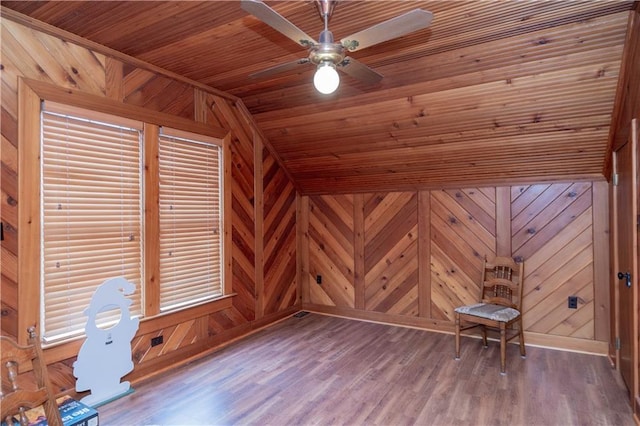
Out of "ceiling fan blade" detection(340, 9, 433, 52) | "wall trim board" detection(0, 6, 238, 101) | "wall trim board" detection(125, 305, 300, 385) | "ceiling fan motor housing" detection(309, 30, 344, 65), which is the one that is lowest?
"wall trim board" detection(125, 305, 300, 385)

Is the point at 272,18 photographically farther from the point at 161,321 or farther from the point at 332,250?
the point at 332,250

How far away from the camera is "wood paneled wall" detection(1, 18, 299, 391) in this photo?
2.44m

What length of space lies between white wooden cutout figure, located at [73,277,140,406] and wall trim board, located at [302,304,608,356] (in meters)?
2.75

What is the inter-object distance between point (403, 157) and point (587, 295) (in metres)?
2.27

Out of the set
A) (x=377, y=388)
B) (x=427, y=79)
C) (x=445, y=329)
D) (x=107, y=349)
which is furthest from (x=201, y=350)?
(x=427, y=79)

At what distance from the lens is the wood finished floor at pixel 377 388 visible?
8.32 ft

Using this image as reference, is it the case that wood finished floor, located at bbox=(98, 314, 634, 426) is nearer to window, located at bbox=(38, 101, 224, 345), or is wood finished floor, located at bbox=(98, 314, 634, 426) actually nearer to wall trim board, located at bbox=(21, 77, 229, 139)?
window, located at bbox=(38, 101, 224, 345)

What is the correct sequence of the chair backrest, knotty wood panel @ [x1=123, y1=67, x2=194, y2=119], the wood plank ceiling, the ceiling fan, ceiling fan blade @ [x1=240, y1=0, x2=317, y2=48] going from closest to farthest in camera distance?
ceiling fan blade @ [x1=240, y1=0, x2=317, y2=48] → the ceiling fan → the wood plank ceiling → knotty wood panel @ [x1=123, y1=67, x2=194, y2=119] → the chair backrest

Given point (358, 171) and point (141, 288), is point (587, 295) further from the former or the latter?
point (141, 288)

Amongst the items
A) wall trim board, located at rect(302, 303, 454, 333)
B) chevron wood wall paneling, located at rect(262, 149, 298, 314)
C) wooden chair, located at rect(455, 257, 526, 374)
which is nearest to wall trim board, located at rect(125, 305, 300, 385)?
chevron wood wall paneling, located at rect(262, 149, 298, 314)

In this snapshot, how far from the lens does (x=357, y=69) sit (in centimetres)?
225

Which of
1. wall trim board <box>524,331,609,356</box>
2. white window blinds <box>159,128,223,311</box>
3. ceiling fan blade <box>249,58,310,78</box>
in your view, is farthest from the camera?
wall trim board <box>524,331,609,356</box>

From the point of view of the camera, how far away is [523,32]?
2545 millimetres

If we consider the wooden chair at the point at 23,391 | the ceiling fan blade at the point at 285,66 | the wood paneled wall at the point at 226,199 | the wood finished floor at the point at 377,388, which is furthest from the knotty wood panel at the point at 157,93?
→ the wood finished floor at the point at 377,388
